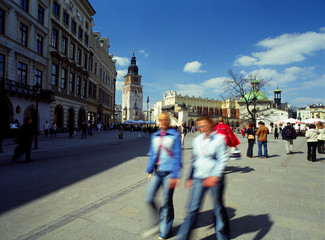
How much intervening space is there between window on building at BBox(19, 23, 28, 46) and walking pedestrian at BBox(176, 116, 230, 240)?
24.4 meters

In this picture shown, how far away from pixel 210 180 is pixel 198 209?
41 cm

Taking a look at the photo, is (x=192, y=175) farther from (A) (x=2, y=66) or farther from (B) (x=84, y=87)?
(B) (x=84, y=87)

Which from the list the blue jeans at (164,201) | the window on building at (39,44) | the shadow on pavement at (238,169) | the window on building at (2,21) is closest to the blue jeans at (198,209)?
the blue jeans at (164,201)

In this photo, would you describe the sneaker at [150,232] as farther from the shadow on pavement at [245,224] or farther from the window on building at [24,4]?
the window on building at [24,4]

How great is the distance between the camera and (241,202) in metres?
4.59

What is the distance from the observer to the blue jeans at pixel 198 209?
2.82m

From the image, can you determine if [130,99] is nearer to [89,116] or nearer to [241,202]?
[89,116]

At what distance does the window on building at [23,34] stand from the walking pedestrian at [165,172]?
23781mm

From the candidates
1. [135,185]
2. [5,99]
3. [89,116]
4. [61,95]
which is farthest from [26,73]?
[135,185]

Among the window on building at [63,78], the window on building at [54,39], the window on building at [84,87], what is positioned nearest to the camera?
the window on building at [54,39]

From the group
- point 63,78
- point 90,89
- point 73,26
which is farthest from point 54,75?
A: point 90,89

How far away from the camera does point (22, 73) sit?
21.5m

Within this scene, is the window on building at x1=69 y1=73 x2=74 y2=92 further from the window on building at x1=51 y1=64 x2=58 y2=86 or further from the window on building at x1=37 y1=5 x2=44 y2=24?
the window on building at x1=37 y1=5 x2=44 y2=24

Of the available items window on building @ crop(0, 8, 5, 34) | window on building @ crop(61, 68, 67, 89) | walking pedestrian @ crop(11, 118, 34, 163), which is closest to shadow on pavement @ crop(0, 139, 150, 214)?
walking pedestrian @ crop(11, 118, 34, 163)
